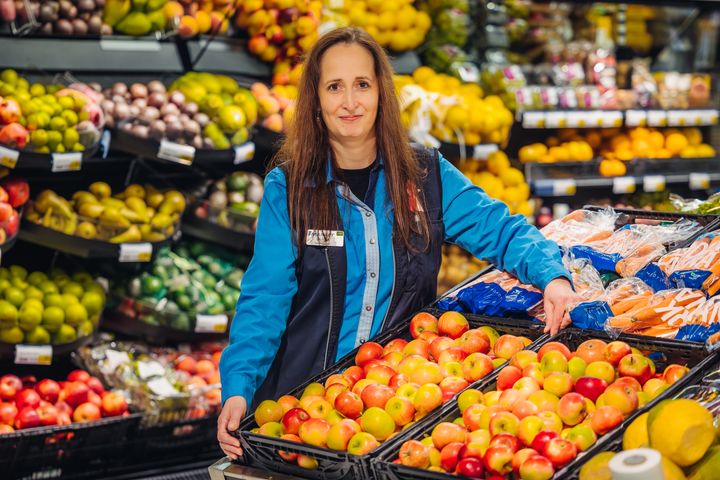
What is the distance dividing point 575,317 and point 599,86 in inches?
159

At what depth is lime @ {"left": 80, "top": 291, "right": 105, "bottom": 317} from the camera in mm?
4113

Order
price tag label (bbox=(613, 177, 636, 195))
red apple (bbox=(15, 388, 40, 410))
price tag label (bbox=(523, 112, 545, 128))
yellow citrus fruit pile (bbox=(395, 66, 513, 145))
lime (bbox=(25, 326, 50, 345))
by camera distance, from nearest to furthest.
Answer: red apple (bbox=(15, 388, 40, 410)) < lime (bbox=(25, 326, 50, 345)) < yellow citrus fruit pile (bbox=(395, 66, 513, 145)) < price tag label (bbox=(523, 112, 545, 128)) < price tag label (bbox=(613, 177, 636, 195))

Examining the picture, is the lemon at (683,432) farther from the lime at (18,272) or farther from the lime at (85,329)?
the lime at (18,272)

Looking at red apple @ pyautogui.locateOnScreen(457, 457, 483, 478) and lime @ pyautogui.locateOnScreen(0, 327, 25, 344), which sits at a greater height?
red apple @ pyautogui.locateOnScreen(457, 457, 483, 478)

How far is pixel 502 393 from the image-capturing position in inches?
73.9

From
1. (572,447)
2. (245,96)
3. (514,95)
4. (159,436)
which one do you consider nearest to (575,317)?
(572,447)

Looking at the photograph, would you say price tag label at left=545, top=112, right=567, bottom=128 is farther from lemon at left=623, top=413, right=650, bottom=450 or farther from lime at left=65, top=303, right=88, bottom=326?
lemon at left=623, top=413, right=650, bottom=450

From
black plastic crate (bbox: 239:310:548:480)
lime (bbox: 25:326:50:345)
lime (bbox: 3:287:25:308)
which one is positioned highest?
black plastic crate (bbox: 239:310:548:480)

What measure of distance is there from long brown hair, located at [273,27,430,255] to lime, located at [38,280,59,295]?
1.87m

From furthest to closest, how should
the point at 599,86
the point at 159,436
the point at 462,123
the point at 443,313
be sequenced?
the point at 599,86, the point at 462,123, the point at 159,436, the point at 443,313

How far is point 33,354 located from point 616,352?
2.64m

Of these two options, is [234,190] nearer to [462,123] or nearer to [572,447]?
[462,123]

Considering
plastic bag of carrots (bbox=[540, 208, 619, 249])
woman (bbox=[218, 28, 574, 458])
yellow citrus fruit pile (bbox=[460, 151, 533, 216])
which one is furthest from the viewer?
yellow citrus fruit pile (bbox=[460, 151, 533, 216])

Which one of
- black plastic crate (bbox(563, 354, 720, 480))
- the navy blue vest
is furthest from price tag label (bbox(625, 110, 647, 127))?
black plastic crate (bbox(563, 354, 720, 480))
